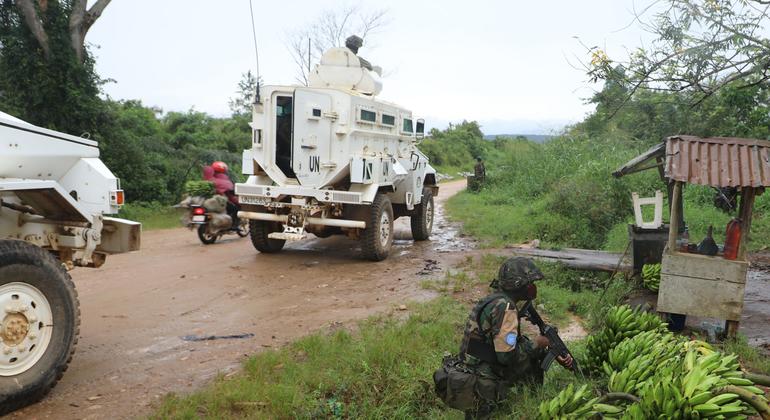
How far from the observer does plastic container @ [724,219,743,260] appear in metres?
5.47

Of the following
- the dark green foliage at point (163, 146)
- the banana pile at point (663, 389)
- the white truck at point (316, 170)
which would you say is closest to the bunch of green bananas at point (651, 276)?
the banana pile at point (663, 389)

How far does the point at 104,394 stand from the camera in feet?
14.0

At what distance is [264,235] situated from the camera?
947 centimetres

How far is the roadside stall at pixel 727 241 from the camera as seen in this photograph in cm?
514

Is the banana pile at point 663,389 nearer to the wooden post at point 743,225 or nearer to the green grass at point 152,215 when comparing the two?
the wooden post at point 743,225

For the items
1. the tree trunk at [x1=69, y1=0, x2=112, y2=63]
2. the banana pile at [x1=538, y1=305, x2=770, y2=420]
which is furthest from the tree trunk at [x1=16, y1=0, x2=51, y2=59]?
the banana pile at [x1=538, y1=305, x2=770, y2=420]

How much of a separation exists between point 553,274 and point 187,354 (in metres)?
4.86

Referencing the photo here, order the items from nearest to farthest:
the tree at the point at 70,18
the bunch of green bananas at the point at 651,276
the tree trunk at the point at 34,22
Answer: the bunch of green bananas at the point at 651,276 → the tree trunk at the point at 34,22 → the tree at the point at 70,18

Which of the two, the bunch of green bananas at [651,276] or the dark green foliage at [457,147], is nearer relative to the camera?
the bunch of green bananas at [651,276]

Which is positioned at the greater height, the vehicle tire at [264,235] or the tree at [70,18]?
the tree at [70,18]

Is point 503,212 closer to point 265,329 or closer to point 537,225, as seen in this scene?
point 537,225

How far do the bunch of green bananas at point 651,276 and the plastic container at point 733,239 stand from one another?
1170mm

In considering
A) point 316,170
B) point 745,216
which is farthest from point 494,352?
point 316,170

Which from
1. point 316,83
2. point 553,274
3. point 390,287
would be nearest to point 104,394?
point 390,287
